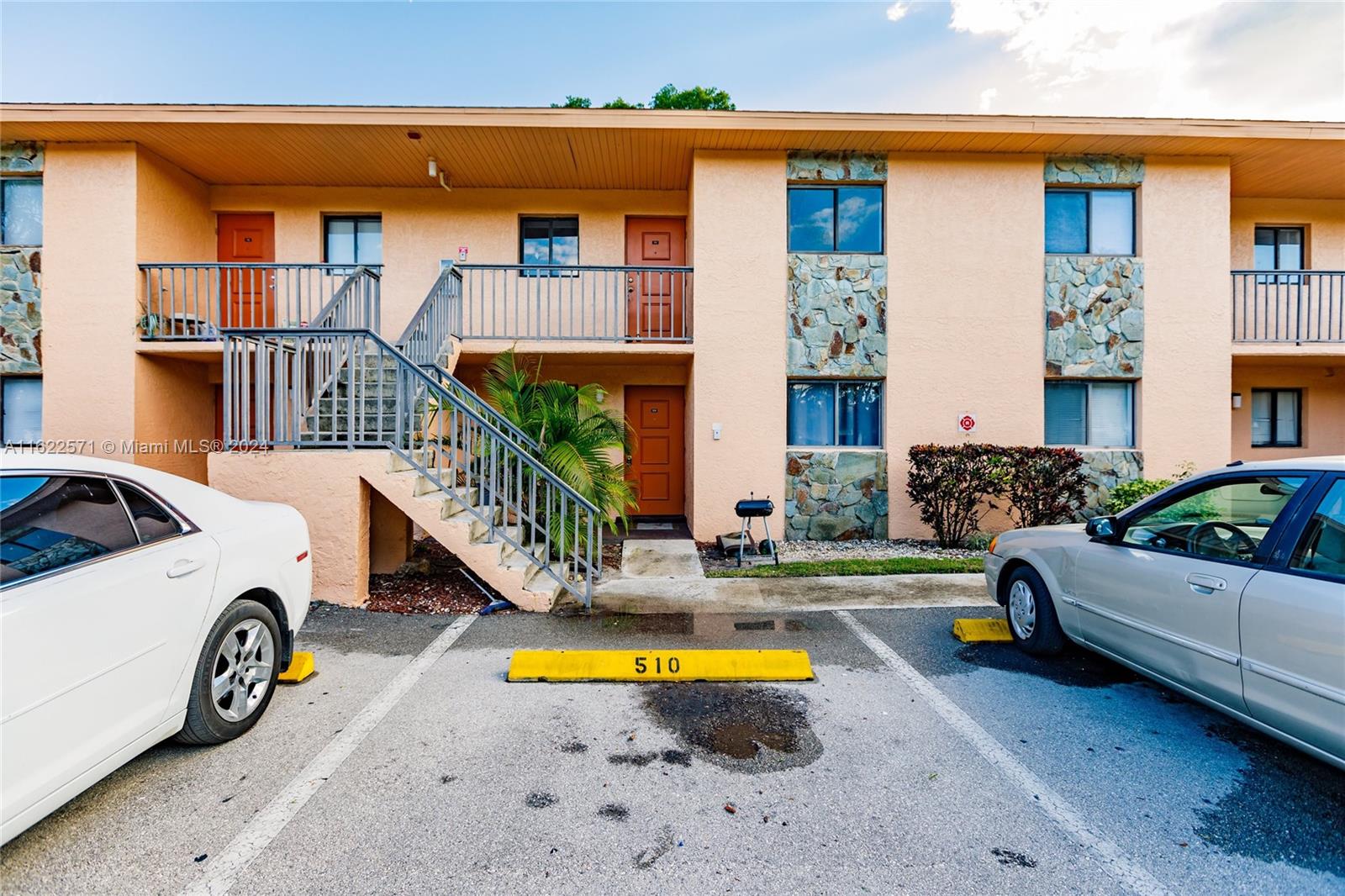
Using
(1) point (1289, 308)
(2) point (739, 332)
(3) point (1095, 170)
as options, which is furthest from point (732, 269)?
(1) point (1289, 308)

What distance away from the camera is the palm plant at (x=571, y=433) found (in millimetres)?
6586

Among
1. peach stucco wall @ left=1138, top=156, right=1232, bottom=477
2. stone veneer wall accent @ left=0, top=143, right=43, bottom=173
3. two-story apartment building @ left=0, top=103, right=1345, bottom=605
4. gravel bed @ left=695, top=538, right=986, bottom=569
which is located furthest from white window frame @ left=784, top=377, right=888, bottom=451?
stone veneer wall accent @ left=0, top=143, right=43, bottom=173

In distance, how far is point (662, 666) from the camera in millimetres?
4059

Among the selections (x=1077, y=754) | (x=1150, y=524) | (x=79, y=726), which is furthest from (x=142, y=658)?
(x=1150, y=524)

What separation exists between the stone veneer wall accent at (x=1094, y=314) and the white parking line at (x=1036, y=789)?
7.16 metres

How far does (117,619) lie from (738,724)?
2957 millimetres

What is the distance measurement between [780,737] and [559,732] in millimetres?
1213

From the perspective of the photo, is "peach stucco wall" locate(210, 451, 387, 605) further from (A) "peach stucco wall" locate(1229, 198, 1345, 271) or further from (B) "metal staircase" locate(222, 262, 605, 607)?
(A) "peach stucco wall" locate(1229, 198, 1345, 271)

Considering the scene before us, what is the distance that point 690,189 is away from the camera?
363 inches

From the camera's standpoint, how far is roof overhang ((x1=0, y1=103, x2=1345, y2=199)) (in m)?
7.90

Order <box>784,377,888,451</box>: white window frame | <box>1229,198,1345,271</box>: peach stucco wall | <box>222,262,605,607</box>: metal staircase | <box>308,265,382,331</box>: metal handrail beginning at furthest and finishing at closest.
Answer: <box>1229,198,1345,271</box>: peach stucco wall → <box>784,377,888,451</box>: white window frame → <box>308,265,382,331</box>: metal handrail → <box>222,262,605,607</box>: metal staircase

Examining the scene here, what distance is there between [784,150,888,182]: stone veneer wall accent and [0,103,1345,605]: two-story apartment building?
43 millimetres

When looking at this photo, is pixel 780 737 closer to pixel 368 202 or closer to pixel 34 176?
pixel 368 202

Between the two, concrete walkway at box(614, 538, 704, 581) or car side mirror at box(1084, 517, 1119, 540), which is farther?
concrete walkway at box(614, 538, 704, 581)
